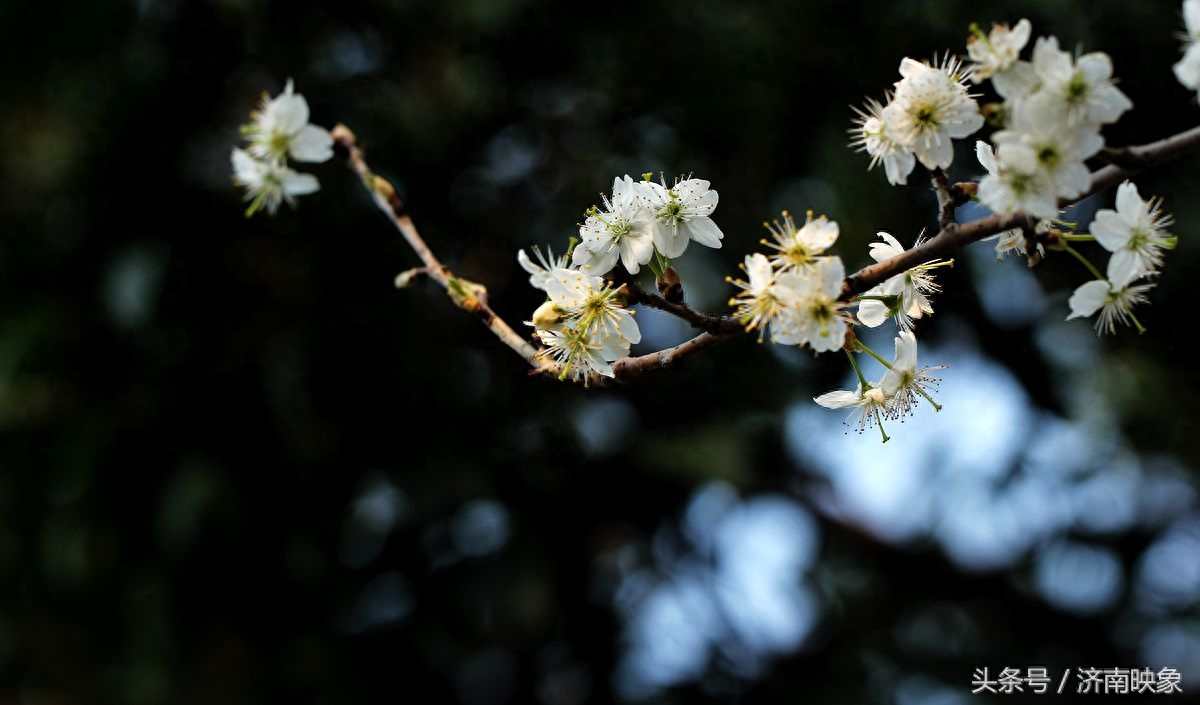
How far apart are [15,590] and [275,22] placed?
189 cm

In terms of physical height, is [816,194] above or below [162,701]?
above

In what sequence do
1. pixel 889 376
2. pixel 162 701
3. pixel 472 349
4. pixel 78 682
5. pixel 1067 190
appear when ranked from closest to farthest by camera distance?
pixel 1067 190, pixel 889 376, pixel 162 701, pixel 472 349, pixel 78 682

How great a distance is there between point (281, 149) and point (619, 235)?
385 millimetres

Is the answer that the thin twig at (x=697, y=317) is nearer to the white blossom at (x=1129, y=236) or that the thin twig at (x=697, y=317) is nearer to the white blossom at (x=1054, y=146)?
the white blossom at (x=1054, y=146)

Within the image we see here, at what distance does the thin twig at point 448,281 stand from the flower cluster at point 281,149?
0.03 m

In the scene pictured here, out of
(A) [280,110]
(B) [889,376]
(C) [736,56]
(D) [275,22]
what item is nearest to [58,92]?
(D) [275,22]

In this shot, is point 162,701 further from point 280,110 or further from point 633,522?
point 280,110

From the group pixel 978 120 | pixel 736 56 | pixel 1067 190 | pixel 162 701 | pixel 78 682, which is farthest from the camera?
pixel 78 682

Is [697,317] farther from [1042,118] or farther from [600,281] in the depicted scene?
[1042,118]

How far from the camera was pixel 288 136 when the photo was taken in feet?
3.74

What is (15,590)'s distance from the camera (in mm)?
3555

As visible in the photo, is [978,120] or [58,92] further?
[58,92]

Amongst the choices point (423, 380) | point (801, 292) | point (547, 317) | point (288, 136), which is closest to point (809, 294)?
point (801, 292)

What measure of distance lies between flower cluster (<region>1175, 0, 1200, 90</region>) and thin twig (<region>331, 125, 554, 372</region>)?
47 cm
